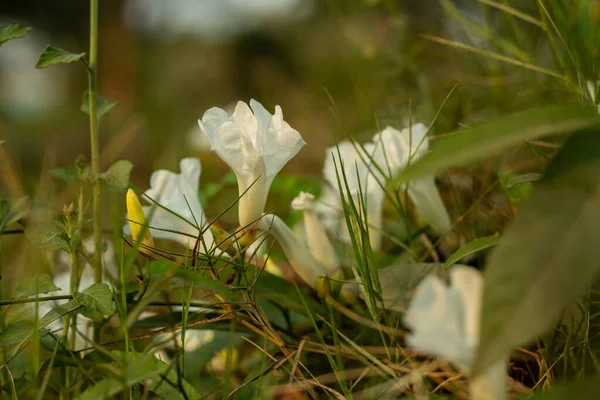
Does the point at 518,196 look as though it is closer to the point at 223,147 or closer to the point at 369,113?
the point at 223,147

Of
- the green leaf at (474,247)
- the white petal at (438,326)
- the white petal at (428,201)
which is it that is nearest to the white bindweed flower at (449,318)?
the white petal at (438,326)

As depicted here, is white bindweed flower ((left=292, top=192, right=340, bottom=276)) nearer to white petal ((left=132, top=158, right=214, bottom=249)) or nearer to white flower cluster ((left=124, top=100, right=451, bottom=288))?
white flower cluster ((left=124, top=100, right=451, bottom=288))

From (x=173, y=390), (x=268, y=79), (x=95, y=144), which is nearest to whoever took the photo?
(x=173, y=390)

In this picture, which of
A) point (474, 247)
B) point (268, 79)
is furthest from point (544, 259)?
point (268, 79)

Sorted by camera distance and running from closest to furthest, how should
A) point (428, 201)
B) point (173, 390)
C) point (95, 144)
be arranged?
point (173, 390)
point (95, 144)
point (428, 201)

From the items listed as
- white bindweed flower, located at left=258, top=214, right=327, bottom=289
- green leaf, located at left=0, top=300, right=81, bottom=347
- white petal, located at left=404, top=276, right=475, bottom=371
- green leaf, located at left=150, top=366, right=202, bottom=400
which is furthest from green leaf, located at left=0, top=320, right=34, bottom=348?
white petal, located at left=404, top=276, right=475, bottom=371

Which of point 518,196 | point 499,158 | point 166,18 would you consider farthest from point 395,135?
point 166,18

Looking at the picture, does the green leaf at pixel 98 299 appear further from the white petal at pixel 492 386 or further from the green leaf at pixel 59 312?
the white petal at pixel 492 386

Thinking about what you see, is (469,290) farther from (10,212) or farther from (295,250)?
(10,212)
